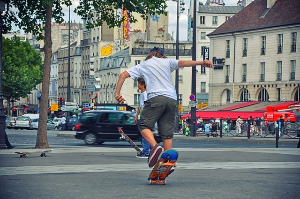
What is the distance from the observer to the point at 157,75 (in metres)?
10.6

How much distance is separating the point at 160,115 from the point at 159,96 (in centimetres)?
24

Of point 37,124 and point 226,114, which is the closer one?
point 37,124

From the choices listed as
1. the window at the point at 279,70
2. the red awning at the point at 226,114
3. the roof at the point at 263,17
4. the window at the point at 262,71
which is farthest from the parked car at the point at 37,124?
the roof at the point at 263,17

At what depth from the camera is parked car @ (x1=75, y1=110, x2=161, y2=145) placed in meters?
32.5

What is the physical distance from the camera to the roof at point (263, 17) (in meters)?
78.8

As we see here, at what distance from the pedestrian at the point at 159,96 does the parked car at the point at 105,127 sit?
21587 millimetres

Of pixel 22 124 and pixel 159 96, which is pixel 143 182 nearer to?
pixel 159 96

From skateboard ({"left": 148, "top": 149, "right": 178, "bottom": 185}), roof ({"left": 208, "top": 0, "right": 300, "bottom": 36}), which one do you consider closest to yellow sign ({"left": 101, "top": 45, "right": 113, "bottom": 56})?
roof ({"left": 208, "top": 0, "right": 300, "bottom": 36})

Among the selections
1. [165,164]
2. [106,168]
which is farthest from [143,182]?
[106,168]

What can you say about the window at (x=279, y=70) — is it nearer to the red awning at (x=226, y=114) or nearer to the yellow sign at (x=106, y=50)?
the red awning at (x=226, y=114)

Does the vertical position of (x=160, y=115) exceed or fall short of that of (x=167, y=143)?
it exceeds it

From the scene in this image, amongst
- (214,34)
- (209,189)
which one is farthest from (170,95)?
(214,34)

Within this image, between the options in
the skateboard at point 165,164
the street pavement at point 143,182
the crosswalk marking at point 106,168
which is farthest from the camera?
the crosswalk marking at point 106,168

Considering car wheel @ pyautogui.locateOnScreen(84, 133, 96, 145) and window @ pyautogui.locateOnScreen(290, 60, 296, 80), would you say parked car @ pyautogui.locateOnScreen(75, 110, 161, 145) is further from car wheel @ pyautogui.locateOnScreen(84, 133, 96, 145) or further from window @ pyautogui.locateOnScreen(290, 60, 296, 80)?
window @ pyautogui.locateOnScreen(290, 60, 296, 80)
